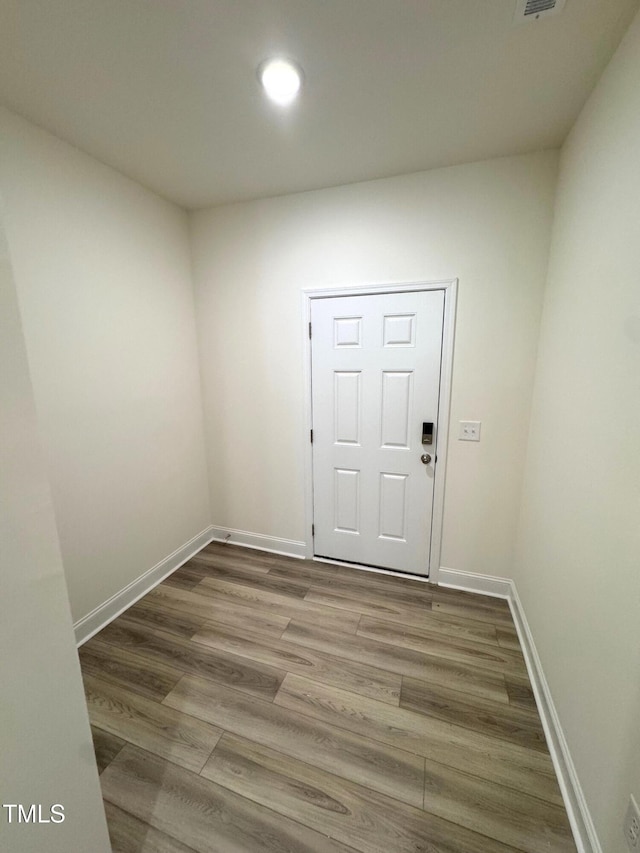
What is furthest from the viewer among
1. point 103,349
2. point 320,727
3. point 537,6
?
point 103,349

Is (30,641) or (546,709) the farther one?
(546,709)

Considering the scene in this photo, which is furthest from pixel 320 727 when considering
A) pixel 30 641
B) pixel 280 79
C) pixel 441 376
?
pixel 280 79

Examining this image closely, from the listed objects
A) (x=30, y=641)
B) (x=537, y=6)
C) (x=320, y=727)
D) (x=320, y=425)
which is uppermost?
(x=537, y=6)

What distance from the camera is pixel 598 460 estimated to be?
114 cm

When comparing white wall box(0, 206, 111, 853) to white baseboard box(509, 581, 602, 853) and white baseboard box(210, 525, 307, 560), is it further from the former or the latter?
white baseboard box(210, 525, 307, 560)

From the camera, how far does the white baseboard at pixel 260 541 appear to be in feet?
8.59

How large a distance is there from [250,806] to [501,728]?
1.04 meters

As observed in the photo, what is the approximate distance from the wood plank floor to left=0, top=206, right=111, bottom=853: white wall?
475 mm

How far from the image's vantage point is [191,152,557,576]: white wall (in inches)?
72.1

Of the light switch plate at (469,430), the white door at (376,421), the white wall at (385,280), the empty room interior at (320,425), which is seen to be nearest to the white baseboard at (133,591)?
the empty room interior at (320,425)

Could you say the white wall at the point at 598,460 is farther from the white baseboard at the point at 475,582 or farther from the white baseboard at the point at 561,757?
the white baseboard at the point at 475,582

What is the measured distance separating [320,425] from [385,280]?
1057 mm

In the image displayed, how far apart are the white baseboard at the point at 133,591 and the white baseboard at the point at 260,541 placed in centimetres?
13

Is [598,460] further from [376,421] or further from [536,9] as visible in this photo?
[536,9]
